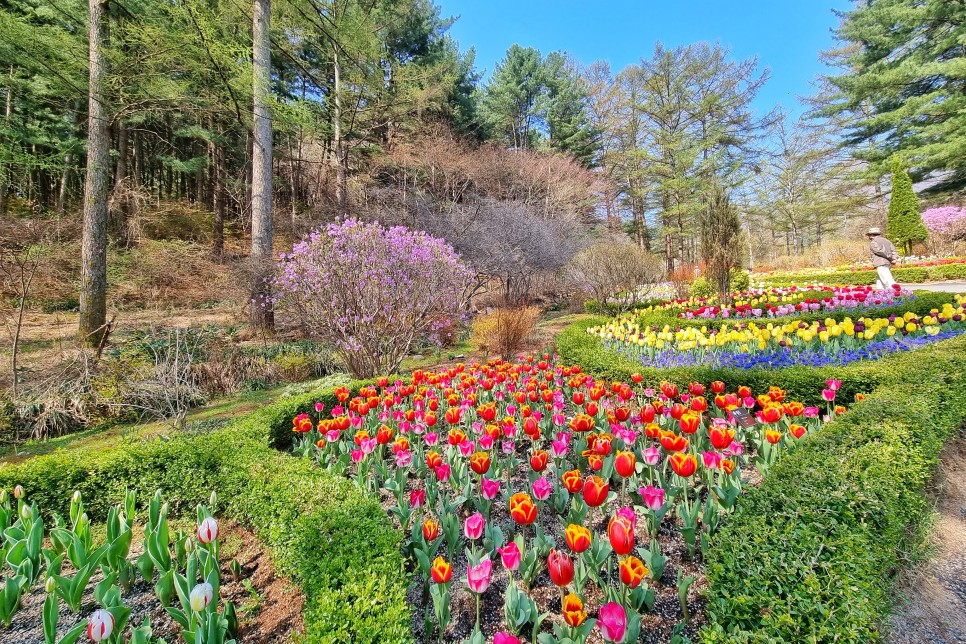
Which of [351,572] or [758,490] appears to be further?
[758,490]

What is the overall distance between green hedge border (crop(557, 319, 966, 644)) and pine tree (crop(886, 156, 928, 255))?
22.3m

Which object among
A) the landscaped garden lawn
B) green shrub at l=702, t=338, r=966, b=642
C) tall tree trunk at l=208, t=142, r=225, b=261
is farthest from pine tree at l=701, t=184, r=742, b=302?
tall tree trunk at l=208, t=142, r=225, b=261

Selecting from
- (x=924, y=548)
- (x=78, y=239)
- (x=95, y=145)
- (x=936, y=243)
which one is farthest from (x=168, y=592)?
(x=936, y=243)

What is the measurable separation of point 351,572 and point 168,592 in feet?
2.70

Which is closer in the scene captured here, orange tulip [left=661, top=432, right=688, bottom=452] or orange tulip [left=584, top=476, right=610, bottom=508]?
orange tulip [left=584, top=476, right=610, bottom=508]

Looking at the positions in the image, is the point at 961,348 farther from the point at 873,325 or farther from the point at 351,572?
the point at 351,572

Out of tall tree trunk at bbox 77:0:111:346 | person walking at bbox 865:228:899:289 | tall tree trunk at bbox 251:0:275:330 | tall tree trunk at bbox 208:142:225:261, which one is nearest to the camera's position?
tall tree trunk at bbox 77:0:111:346

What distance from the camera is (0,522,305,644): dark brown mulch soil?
180 cm

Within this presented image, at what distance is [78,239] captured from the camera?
10961mm

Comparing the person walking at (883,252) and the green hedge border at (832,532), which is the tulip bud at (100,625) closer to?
the green hedge border at (832,532)

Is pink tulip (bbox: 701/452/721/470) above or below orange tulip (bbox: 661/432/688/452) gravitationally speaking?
below

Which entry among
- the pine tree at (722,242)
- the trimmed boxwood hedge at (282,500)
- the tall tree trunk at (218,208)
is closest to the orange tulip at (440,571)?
the trimmed boxwood hedge at (282,500)

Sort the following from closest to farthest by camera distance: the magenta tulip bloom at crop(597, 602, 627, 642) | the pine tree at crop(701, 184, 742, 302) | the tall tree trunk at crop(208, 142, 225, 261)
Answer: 1. the magenta tulip bloom at crop(597, 602, 627, 642)
2. the pine tree at crop(701, 184, 742, 302)
3. the tall tree trunk at crop(208, 142, 225, 261)

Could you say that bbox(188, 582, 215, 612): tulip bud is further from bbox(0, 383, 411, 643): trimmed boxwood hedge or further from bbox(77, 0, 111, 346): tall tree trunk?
bbox(77, 0, 111, 346): tall tree trunk
